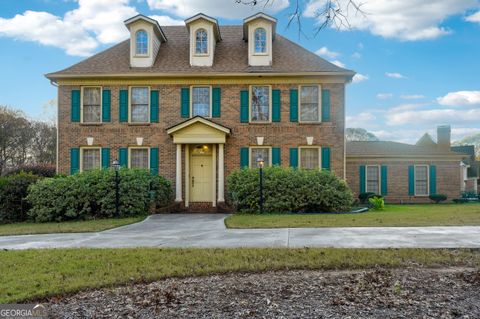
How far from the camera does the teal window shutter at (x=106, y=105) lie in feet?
58.9

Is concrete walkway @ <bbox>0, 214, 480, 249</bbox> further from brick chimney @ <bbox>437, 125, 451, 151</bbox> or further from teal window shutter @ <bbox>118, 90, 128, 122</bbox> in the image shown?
brick chimney @ <bbox>437, 125, 451, 151</bbox>

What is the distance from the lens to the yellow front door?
58.7 ft

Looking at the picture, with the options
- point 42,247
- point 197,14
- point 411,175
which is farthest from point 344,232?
point 411,175

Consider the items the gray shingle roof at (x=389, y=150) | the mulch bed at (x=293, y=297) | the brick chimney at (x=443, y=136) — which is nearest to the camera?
the mulch bed at (x=293, y=297)

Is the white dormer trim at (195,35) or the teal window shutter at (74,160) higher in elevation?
the white dormer trim at (195,35)

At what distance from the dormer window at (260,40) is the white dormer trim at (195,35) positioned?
6.36 ft

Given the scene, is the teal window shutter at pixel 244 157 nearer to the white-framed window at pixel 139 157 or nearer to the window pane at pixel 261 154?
the window pane at pixel 261 154

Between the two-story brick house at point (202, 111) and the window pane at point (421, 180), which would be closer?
the two-story brick house at point (202, 111)

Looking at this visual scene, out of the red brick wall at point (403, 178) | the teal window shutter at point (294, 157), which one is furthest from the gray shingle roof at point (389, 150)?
the teal window shutter at point (294, 157)

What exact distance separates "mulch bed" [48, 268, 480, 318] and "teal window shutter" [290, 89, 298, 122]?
12.7m

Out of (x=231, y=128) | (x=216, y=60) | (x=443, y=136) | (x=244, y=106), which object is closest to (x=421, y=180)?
(x=443, y=136)

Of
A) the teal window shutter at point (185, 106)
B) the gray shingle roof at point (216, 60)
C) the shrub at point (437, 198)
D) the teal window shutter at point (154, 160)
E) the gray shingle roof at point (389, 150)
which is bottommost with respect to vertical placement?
the shrub at point (437, 198)

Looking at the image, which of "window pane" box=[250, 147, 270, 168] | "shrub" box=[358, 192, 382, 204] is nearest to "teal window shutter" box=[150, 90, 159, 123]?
"window pane" box=[250, 147, 270, 168]

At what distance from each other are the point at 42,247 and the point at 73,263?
2319 mm
